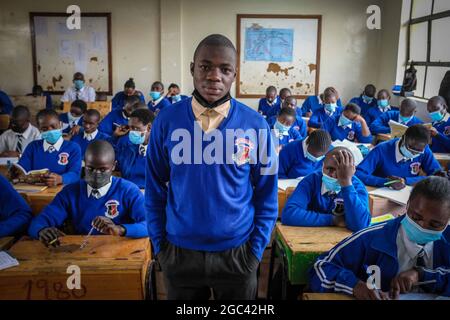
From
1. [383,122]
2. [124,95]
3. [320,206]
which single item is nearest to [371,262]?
[320,206]

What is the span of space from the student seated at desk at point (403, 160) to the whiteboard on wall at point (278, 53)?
485 centimetres

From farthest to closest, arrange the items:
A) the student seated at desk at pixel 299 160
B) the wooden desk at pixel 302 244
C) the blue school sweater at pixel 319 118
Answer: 1. the blue school sweater at pixel 319 118
2. the student seated at desk at pixel 299 160
3. the wooden desk at pixel 302 244

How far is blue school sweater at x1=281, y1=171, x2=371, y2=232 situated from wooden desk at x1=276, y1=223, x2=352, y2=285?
0.05 meters

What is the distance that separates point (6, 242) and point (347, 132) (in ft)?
14.3

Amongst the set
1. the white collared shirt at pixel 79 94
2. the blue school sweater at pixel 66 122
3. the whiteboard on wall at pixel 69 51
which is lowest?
the blue school sweater at pixel 66 122

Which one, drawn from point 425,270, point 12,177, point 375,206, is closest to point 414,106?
point 375,206

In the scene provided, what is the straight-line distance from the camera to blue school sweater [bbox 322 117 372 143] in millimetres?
5163

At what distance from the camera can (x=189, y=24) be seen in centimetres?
765

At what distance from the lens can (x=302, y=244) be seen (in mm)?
1838

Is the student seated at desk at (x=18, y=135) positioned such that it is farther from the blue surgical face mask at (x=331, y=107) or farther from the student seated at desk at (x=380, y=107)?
the student seated at desk at (x=380, y=107)

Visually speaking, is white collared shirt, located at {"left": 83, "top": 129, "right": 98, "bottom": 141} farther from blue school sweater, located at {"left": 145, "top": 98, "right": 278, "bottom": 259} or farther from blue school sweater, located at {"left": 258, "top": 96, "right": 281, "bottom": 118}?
blue school sweater, located at {"left": 258, "top": 96, "right": 281, "bottom": 118}

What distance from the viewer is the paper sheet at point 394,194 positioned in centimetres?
256

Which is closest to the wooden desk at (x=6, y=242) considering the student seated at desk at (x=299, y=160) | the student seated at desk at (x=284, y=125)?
the student seated at desk at (x=299, y=160)

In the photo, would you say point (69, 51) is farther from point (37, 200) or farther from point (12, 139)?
point (37, 200)
